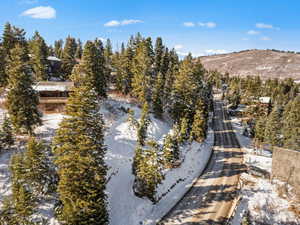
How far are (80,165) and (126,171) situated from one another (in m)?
12.7

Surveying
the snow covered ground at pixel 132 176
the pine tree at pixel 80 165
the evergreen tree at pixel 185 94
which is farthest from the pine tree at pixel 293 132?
the pine tree at pixel 80 165

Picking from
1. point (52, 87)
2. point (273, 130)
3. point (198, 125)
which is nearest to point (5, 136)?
point (52, 87)

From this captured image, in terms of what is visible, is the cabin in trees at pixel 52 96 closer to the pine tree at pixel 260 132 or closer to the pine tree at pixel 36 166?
the pine tree at pixel 36 166

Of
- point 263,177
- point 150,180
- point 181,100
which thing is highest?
point 181,100

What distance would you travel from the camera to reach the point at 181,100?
4516cm

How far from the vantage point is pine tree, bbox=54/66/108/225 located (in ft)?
58.9

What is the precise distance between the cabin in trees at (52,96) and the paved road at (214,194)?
91.7 feet

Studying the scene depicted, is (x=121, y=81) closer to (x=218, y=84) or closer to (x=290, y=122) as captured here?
(x=290, y=122)

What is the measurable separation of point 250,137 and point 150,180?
46.6 metres

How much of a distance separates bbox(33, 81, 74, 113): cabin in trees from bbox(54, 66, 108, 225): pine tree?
22863 mm

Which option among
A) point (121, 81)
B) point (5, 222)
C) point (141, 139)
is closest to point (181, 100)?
point (141, 139)

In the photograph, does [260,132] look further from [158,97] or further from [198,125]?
[158,97]

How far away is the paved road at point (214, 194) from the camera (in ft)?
81.1

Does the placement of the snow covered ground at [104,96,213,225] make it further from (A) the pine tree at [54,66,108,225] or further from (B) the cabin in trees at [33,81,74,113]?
(B) the cabin in trees at [33,81,74,113]
